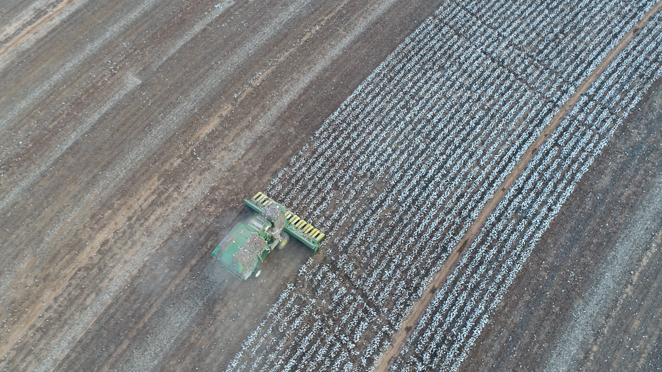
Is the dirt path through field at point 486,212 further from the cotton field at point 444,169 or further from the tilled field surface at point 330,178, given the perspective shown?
the cotton field at point 444,169

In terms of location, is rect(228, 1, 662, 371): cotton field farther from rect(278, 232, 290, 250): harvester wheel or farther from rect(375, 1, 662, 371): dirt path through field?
rect(278, 232, 290, 250): harvester wheel

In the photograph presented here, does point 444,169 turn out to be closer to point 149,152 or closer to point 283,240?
point 283,240

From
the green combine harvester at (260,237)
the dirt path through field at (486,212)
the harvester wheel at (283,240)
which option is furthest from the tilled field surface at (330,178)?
the green combine harvester at (260,237)

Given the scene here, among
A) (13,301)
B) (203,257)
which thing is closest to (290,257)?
(203,257)

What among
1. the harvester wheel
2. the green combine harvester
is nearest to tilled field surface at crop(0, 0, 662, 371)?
the harvester wheel

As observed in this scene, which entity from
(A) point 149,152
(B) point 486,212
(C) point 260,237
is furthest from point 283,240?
(B) point 486,212
